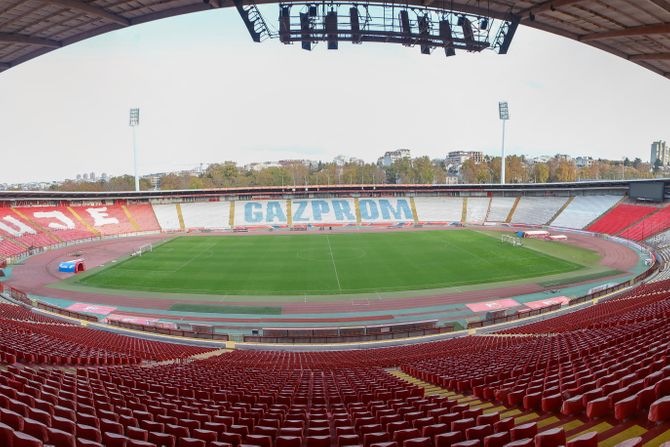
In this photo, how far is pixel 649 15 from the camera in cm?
1191

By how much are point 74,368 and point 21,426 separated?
305 inches

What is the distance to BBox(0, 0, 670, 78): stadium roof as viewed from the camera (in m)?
11.9

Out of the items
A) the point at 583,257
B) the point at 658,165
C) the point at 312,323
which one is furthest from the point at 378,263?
the point at 658,165

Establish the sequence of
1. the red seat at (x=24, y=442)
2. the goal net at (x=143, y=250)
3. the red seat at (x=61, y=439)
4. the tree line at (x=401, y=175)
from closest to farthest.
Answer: the red seat at (x=24, y=442), the red seat at (x=61, y=439), the goal net at (x=143, y=250), the tree line at (x=401, y=175)

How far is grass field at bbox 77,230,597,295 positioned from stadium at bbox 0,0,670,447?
0.35m

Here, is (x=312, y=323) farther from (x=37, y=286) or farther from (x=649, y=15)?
(x=37, y=286)

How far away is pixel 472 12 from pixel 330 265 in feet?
94.5

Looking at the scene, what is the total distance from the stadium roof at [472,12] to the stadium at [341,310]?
0.09 m

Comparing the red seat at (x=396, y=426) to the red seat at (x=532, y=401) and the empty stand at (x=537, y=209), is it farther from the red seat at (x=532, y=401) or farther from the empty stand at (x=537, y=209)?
the empty stand at (x=537, y=209)

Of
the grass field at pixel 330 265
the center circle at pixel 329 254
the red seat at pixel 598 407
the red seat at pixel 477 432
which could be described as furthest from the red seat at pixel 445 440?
the center circle at pixel 329 254

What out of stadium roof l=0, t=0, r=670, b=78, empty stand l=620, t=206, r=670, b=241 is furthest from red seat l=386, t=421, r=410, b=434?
empty stand l=620, t=206, r=670, b=241

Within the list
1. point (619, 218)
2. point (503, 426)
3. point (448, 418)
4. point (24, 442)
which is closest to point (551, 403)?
point (448, 418)

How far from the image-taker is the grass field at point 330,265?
3247cm

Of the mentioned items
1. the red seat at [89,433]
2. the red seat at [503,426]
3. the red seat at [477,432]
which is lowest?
the red seat at [89,433]
